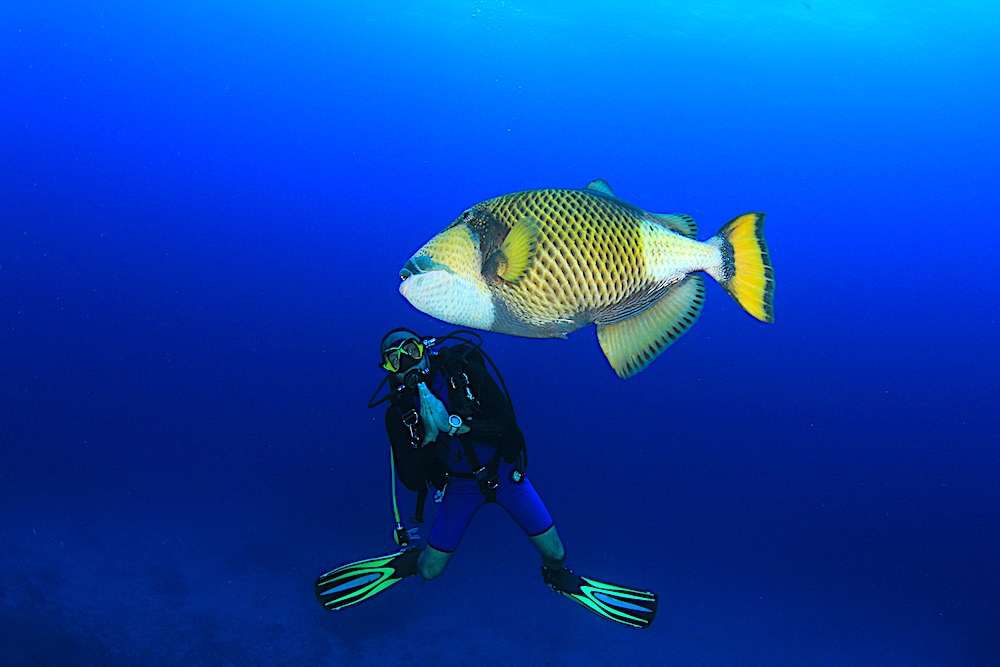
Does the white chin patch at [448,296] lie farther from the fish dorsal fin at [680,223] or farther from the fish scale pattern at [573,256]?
the fish dorsal fin at [680,223]

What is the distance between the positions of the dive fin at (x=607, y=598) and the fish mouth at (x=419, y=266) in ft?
7.74

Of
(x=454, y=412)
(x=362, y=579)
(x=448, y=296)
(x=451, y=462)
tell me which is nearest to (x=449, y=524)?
(x=362, y=579)

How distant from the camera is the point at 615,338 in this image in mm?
1724

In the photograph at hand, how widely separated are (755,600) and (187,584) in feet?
31.4

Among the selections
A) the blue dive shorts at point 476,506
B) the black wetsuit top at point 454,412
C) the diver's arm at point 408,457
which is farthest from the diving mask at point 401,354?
the blue dive shorts at point 476,506

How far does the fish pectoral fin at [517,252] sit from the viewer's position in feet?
4.58

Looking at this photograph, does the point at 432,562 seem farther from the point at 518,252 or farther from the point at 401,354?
the point at 518,252

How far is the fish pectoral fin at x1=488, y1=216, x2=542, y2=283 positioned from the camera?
55.0 inches

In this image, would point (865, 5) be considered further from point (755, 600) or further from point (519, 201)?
point (519, 201)

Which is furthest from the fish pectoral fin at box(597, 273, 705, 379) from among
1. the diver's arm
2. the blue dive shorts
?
the blue dive shorts

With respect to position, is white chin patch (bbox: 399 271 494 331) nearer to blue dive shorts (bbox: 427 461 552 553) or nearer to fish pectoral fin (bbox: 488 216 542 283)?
fish pectoral fin (bbox: 488 216 542 283)

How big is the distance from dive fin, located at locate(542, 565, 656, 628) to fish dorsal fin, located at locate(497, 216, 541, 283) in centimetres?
230

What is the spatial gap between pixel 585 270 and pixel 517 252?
0.16 metres

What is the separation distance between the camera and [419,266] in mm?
1367
